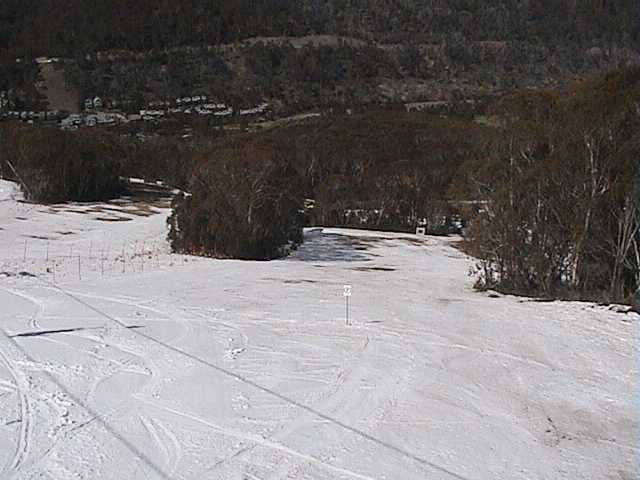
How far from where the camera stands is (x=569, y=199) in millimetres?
17812

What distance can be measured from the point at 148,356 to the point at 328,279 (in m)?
10.9

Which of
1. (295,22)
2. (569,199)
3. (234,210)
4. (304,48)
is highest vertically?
(295,22)

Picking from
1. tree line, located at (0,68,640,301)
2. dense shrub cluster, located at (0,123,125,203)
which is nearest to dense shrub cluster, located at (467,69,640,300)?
tree line, located at (0,68,640,301)

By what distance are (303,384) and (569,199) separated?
34.2ft

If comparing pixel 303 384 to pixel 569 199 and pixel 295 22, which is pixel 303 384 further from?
pixel 295 22

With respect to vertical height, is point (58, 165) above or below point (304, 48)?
below

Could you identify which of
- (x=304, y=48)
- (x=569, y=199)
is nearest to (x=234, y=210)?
(x=569, y=199)

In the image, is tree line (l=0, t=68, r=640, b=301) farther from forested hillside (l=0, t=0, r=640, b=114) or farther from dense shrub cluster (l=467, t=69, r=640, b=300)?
forested hillside (l=0, t=0, r=640, b=114)

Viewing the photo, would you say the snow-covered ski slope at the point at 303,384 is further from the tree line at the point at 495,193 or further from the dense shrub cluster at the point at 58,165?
the dense shrub cluster at the point at 58,165

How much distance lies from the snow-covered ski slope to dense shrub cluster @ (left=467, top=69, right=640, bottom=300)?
1.94m

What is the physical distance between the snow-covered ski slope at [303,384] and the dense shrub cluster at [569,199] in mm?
1943

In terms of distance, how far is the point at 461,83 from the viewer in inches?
5591

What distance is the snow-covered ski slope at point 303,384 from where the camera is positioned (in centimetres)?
704

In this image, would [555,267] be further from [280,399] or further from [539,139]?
[280,399]
